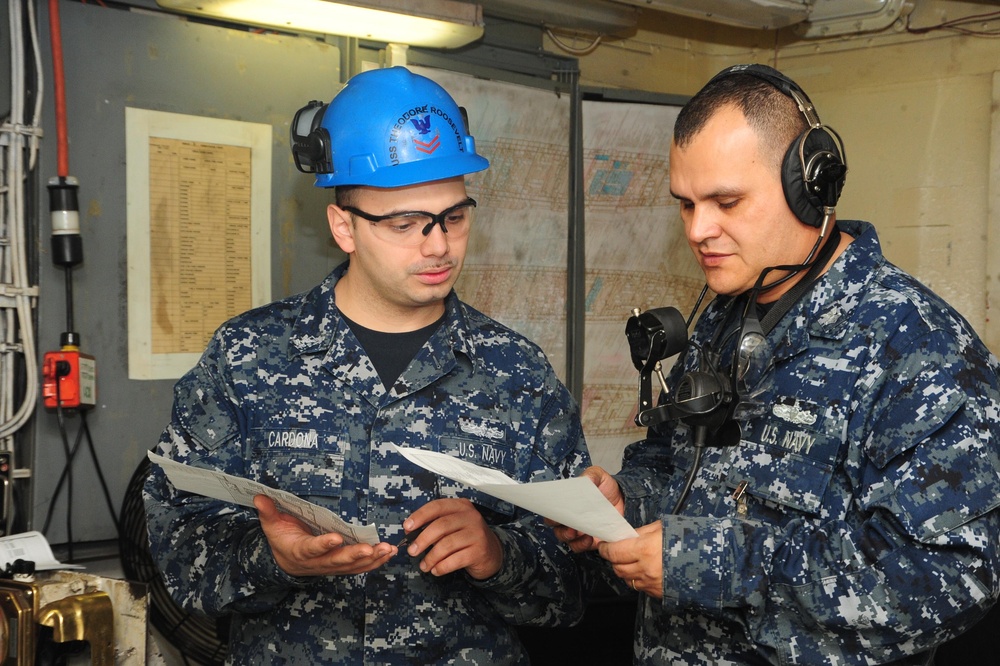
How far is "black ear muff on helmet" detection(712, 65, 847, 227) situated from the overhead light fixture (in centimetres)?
136

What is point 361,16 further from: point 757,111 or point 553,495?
point 553,495

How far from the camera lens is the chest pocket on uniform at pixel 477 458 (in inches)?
73.1

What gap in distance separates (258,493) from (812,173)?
102cm

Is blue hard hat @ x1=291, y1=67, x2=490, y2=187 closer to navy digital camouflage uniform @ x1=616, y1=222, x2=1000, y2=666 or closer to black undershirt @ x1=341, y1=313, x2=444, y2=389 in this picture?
black undershirt @ x1=341, y1=313, x2=444, y2=389

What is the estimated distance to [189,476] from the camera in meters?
1.49

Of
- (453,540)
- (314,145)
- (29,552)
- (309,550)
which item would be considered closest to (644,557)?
(453,540)

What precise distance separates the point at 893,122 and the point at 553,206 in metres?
1.32

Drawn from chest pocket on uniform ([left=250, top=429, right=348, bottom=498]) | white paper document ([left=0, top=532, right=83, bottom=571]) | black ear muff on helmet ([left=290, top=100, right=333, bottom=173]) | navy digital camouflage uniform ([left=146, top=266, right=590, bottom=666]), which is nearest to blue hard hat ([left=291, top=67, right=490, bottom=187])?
black ear muff on helmet ([left=290, top=100, right=333, bottom=173])

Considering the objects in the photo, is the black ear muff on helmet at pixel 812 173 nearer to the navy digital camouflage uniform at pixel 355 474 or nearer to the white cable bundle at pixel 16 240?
the navy digital camouflage uniform at pixel 355 474

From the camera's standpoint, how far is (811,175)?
4.86ft

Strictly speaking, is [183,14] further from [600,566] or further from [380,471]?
[600,566]

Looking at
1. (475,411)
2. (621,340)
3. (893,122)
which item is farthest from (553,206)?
(475,411)

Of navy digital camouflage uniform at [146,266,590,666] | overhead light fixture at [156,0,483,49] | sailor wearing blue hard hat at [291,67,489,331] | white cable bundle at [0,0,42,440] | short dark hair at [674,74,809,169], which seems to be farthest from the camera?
overhead light fixture at [156,0,483,49]

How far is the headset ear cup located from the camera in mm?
1484
